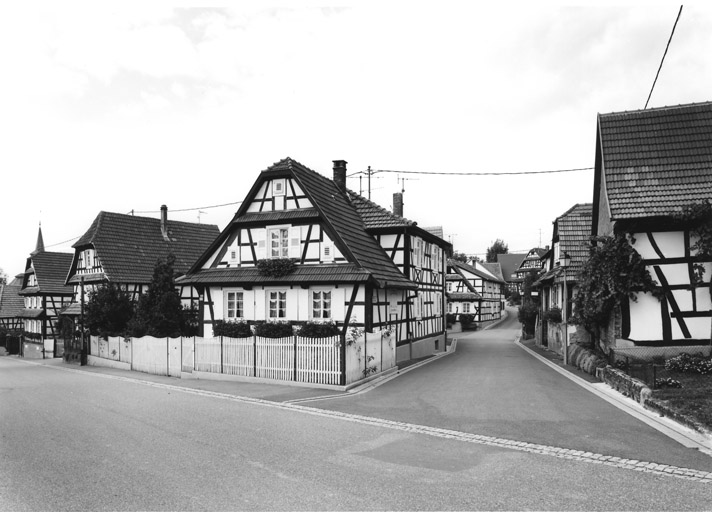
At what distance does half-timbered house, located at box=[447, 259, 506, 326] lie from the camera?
200 feet

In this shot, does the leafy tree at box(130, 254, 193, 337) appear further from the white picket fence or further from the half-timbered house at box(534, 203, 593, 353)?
the half-timbered house at box(534, 203, 593, 353)

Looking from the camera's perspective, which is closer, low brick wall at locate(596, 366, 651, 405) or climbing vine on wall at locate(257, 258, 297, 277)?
low brick wall at locate(596, 366, 651, 405)

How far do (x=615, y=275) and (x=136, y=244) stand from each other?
103 feet

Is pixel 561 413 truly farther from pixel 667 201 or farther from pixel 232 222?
pixel 232 222

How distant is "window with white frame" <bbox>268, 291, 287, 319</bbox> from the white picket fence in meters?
3.16

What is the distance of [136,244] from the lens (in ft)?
126

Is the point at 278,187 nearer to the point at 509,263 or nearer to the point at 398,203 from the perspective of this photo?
the point at 398,203

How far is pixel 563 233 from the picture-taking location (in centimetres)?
2741

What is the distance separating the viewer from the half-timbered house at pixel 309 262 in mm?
20969

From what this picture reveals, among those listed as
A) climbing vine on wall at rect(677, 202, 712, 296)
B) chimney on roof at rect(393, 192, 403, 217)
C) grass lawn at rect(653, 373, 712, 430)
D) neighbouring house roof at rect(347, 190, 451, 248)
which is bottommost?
grass lawn at rect(653, 373, 712, 430)

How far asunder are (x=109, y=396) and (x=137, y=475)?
9145 millimetres

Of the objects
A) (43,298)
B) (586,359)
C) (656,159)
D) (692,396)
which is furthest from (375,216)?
(43,298)

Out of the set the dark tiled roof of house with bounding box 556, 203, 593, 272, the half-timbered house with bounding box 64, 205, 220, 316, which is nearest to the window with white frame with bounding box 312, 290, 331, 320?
the dark tiled roof of house with bounding box 556, 203, 593, 272

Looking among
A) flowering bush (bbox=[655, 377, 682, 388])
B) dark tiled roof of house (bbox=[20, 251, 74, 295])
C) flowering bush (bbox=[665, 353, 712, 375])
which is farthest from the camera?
dark tiled roof of house (bbox=[20, 251, 74, 295])
